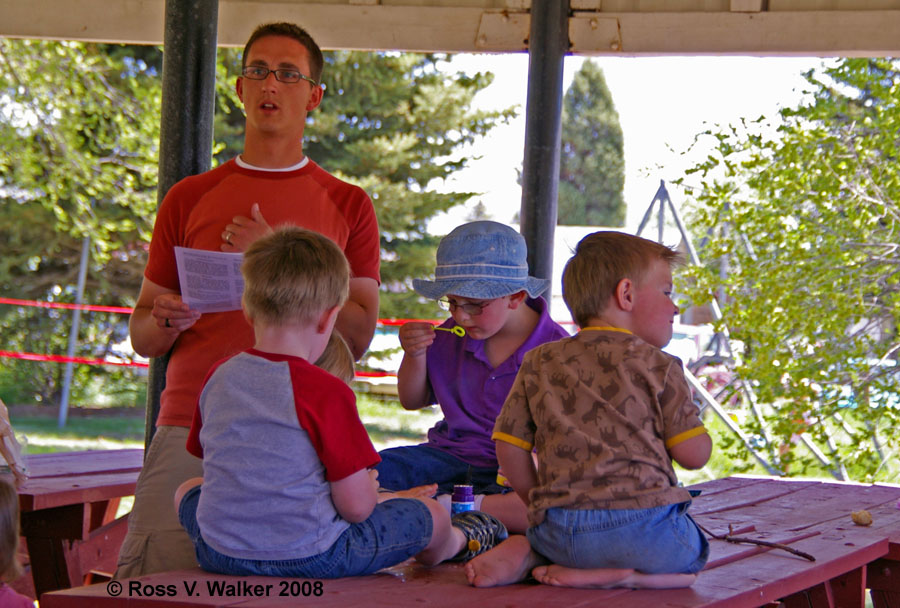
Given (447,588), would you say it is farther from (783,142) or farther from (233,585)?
(783,142)

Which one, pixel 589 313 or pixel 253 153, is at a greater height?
pixel 253 153

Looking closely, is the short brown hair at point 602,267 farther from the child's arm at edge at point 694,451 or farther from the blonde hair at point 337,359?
the blonde hair at point 337,359

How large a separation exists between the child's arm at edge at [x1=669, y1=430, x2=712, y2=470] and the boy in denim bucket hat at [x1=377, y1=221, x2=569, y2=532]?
804 millimetres

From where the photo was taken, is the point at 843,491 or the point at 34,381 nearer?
the point at 843,491

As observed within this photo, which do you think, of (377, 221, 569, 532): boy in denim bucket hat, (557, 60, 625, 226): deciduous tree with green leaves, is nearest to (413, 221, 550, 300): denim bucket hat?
(377, 221, 569, 532): boy in denim bucket hat

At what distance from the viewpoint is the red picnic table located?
3.83 meters

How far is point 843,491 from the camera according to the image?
4.67 m

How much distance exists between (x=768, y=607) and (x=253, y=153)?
210 centimetres

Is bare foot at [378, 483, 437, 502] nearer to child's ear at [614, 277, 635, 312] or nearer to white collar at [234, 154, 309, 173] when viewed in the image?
child's ear at [614, 277, 635, 312]

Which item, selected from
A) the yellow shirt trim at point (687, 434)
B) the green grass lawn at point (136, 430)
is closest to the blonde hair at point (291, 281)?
the yellow shirt trim at point (687, 434)

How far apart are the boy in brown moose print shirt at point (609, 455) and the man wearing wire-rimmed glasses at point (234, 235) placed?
2.74 feet

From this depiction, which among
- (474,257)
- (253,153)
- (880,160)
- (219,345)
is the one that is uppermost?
(880,160)

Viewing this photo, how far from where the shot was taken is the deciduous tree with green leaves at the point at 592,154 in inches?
1350

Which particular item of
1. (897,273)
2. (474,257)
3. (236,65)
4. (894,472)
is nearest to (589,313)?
(474,257)
